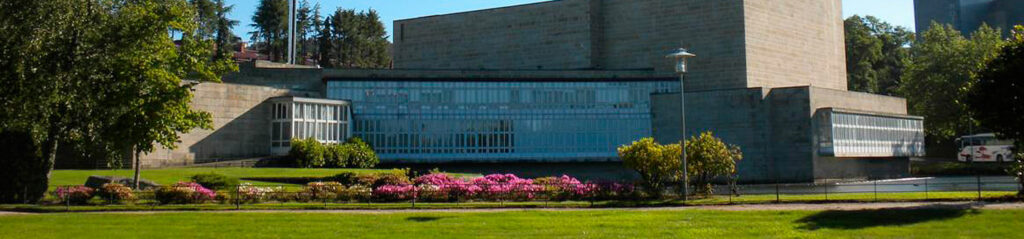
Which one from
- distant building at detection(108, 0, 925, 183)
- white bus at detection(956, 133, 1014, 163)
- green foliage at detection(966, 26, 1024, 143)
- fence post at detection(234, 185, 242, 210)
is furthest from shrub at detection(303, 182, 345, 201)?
white bus at detection(956, 133, 1014, 163)

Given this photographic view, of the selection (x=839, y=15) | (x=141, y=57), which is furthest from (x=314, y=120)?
(x=839, y=15)

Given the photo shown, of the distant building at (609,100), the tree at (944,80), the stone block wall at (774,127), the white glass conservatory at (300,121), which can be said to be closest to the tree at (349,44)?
the distant building at (609,100)

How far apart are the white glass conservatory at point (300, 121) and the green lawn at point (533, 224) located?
25.0 metres

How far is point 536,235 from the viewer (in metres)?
18.1

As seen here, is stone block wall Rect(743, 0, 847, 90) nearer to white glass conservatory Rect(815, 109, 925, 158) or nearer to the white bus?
white glass conservatory Rect(815, 109, 925, 158)

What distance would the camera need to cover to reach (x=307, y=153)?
4391cm

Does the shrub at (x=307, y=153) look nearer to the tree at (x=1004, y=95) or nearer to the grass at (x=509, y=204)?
the grass at (x=509, y=204)

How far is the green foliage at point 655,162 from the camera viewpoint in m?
28.2

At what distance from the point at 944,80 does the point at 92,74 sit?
6849 cm

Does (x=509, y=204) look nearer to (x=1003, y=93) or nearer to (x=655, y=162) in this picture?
(x=655, y=162)

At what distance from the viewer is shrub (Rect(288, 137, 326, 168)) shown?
4369 cm

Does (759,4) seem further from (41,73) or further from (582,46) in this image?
(41,73)

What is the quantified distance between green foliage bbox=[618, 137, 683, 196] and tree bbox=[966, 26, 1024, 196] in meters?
9.70

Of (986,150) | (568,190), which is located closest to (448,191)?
(568,190)
